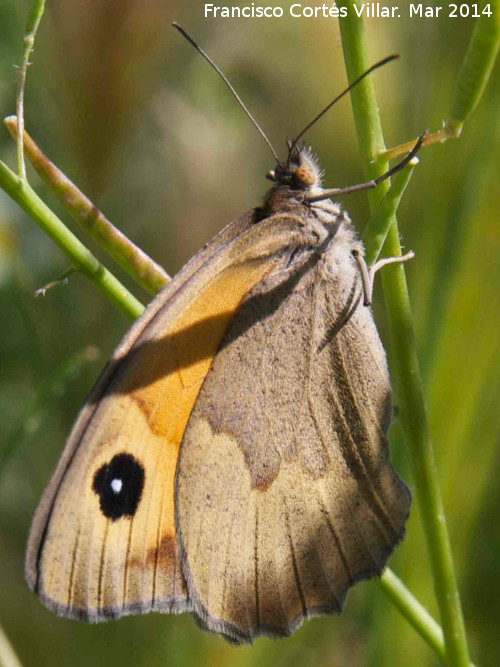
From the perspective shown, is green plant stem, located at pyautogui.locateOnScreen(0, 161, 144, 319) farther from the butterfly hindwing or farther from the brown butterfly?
the butterfly hindwing

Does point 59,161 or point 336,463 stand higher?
point 59,161

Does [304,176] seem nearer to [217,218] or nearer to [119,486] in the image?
[119,486]

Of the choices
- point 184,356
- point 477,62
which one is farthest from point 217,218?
point 477,62

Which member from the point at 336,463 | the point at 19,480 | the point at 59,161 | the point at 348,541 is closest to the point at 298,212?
the point at 336,463

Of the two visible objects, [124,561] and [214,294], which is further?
[214,294]

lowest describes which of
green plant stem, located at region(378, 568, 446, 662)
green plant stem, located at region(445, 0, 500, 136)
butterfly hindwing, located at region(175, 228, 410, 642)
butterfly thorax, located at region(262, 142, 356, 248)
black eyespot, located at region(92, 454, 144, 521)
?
green plant stem, located at region(378, 568, 446, 662)

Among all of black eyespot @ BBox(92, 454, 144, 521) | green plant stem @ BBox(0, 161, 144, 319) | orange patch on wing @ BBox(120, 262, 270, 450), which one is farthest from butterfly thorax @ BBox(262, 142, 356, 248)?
black eyespot @ BBox(92, 454, 144, 521)

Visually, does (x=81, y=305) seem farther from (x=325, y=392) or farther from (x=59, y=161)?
(x=325, y=392)

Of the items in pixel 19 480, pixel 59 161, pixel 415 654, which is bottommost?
pixel 415 654
